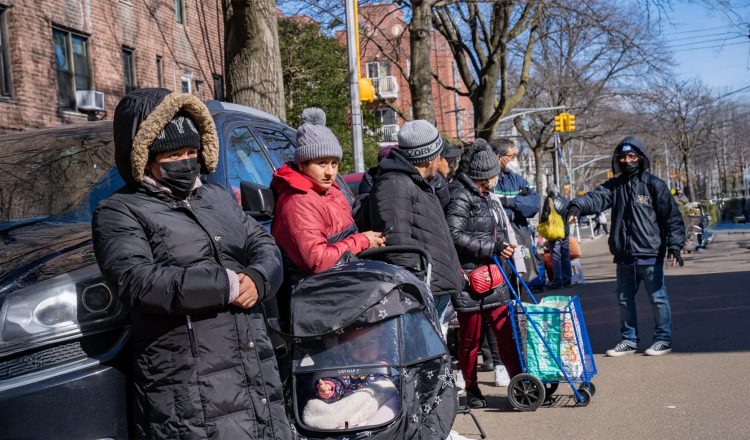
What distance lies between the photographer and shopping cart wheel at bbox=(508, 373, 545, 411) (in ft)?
21.7

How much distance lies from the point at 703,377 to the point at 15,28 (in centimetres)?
1561

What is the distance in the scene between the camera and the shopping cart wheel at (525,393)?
261 inches

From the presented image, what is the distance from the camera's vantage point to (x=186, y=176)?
3455 millimetres

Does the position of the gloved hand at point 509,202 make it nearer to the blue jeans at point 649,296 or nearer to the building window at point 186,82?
the blue jeans at point 649,296

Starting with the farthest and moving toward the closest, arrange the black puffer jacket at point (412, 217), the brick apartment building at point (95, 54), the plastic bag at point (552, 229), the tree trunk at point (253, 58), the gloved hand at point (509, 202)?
the brick apartment building at point (95, 54) < the plastic bag at point (552, 229) < the gloved hand at point (509, 202) < the tree trunk at point (253, 58) < the black puffer jacket at point (412, 217)

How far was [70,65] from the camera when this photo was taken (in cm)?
2014

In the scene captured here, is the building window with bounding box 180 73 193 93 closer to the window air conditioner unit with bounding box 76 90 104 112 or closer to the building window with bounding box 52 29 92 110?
the building window with bounding box 52 29 92 110

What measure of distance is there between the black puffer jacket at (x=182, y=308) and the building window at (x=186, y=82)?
74.0 ft

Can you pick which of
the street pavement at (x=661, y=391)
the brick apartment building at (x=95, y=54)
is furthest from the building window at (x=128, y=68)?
the street pavement at (x=661, y=391)

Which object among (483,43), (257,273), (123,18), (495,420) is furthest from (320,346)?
(483,43)

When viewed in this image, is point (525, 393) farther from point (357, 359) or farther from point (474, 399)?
point (357, 359)

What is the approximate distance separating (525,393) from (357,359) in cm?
310

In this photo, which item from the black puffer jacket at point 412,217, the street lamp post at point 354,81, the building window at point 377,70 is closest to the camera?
the black puffer jacket at point 412,217

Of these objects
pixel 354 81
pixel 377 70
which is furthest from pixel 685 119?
pixel 354 81
